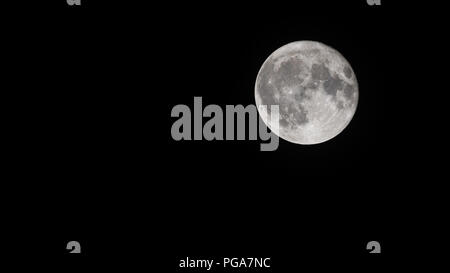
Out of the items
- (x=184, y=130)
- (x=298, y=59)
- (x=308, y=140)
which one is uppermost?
(x=298, y=59)

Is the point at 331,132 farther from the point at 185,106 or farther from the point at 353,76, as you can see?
the point at 185,106

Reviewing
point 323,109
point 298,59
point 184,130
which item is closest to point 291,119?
point 323,109

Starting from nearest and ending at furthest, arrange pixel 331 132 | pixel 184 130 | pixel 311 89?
pixel 311 89 → pixel 331 132 → pixel 184 130

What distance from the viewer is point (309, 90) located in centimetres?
643

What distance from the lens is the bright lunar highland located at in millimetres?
6484

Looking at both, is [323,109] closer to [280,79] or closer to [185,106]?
[280,79]

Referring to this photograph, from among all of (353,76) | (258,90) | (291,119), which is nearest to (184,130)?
(258,90)

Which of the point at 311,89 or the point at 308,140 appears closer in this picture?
the point at 311,89

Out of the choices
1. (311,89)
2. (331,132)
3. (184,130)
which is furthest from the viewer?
(184,130)

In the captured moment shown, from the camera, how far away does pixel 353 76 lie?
6.93 m

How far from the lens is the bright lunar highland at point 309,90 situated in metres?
6.48

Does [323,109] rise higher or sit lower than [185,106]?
lower

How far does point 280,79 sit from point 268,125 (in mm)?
931

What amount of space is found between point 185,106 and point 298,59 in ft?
7.68
